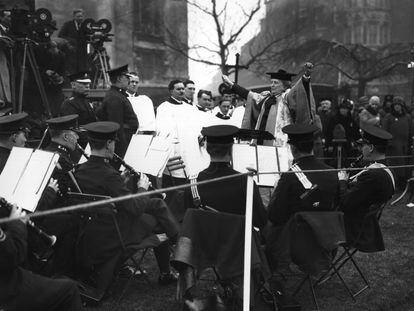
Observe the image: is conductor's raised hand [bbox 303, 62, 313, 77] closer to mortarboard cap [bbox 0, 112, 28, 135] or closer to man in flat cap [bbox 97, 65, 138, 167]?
man in flat cap [bbox 97, 65, 138, 167]

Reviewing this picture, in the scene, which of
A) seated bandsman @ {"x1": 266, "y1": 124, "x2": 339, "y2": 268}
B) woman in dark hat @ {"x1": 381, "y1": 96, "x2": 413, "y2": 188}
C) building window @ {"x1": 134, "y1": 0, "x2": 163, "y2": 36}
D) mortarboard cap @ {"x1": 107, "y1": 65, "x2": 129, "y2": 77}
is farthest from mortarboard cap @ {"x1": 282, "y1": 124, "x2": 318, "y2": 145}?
building window @ {"x1": 134, "y1": 0, "x2": 163, "y2": 36}

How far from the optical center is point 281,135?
22.9ft

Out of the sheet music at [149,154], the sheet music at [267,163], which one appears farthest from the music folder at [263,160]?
the sheet music at [149,154]

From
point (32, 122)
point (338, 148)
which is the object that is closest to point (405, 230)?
point (338, 148)

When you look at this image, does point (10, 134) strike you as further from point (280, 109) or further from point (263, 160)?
point (280, 109)

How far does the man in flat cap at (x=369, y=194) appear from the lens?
4.90m

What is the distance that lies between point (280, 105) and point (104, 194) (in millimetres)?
3180

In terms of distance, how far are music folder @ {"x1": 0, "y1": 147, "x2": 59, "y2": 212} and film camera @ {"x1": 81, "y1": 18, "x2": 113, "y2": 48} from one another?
7.13 m

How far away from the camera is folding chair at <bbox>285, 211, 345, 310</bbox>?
434cm

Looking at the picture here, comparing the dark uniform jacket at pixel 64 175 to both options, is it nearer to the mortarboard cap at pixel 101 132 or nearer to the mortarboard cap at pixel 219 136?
the mortarboard cap at pixel 101 132

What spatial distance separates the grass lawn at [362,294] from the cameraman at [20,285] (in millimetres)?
1437

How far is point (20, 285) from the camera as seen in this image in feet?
10.5

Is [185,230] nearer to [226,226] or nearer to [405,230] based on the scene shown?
[226,226]

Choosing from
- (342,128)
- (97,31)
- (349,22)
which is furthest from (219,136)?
(349,22)
